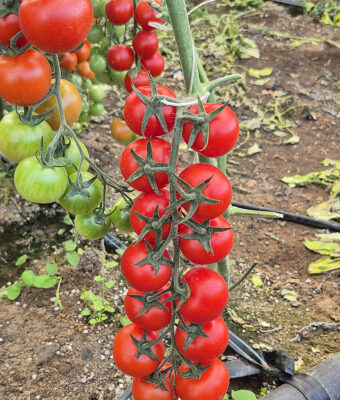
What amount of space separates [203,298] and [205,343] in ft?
0.30

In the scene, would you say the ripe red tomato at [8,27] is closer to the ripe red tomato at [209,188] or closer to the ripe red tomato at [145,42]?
the ripe red tomato at [209,188]

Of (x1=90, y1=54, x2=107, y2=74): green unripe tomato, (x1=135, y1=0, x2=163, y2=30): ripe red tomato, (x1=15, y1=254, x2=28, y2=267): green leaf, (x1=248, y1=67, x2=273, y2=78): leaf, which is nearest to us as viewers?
(x1=135, y1=0, x2=163, y2=30): ripe red tomato

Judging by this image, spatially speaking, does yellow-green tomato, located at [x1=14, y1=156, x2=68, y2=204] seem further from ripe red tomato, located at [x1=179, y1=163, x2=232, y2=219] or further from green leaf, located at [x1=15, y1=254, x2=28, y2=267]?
green leaf, located at [x1=15, y1=254, x2=28, y2=267]

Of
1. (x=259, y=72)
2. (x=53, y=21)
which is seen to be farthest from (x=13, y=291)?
(x=259, y=72)

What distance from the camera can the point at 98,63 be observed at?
131cm

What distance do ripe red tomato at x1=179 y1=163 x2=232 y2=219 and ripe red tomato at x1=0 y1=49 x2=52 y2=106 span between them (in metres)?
0.25

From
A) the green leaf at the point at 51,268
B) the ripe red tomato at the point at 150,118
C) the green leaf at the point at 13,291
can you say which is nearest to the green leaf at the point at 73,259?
the green leaf at the point at 51,268

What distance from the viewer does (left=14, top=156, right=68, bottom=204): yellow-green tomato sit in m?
0.73

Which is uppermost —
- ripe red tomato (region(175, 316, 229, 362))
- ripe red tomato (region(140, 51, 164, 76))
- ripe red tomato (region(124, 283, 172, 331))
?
ripe red tomato (region(140, 51, 164, 76))

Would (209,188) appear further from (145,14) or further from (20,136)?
(145,14)

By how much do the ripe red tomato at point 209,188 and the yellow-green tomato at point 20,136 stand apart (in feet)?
0.82

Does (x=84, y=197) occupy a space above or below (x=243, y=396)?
above

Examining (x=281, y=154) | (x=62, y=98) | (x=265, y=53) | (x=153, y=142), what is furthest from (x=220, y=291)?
(x=265, y=53)

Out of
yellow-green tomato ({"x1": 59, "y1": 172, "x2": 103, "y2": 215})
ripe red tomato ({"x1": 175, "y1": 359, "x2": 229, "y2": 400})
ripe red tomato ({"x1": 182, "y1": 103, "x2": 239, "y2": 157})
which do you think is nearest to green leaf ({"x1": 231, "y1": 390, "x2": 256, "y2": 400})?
ripe red tomato ({"x1": 175, "y1": 359, "x2": 229, "y2": 400})
